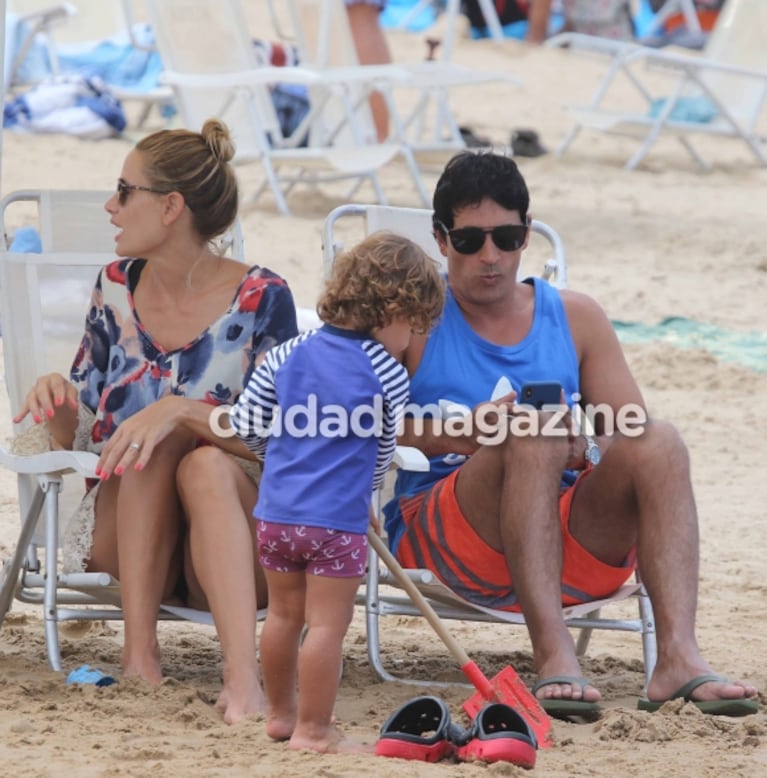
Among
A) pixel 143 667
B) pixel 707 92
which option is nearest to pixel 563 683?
pixel 143 667

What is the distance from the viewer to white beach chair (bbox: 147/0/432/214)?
8.63m

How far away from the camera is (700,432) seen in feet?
20.7

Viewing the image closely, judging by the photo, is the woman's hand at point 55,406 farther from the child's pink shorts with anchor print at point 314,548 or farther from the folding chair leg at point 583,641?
the folding chair leg at point 583,641

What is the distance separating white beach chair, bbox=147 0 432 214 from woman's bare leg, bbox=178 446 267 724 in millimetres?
5334

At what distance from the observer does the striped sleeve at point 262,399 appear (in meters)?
2.96

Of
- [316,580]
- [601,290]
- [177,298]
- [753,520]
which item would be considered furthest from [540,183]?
[316,580]

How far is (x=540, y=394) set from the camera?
133 inches

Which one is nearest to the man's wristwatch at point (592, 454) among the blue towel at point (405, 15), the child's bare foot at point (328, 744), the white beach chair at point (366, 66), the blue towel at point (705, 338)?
the child's bare foot at point (328, 744)

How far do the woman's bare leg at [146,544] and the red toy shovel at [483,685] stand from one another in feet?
1.57

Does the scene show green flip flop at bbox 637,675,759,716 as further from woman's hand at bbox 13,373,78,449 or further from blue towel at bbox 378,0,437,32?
blue towel at bbox 378,0,437,32

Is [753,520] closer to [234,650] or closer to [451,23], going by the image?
[234,650]

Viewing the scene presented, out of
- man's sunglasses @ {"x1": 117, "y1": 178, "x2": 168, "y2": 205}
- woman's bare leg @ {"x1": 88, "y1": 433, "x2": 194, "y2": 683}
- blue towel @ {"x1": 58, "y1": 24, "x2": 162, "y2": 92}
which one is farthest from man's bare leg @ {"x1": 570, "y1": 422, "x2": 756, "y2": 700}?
blue towel @ {"x1": 58, "y1": 24, "x2": 162, "y2": 92}

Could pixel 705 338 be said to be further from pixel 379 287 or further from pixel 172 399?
pixel 379 287

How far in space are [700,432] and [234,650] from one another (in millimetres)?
3413
